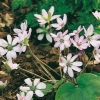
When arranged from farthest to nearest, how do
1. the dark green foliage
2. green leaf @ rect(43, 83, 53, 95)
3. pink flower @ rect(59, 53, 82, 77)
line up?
the dark green foliage → green leaf @ rect(43, 83, 53, 95) → pink flower @ rect(59, 53, 82, 77)

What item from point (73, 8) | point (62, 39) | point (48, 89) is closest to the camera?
point (62, 39)

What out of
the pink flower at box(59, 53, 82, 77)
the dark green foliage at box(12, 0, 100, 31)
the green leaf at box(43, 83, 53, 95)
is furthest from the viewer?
the dark green foliage at box(12, 0, 100, 31)

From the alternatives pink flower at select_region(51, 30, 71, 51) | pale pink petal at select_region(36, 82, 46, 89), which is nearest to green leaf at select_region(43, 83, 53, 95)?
pale pink petal at select_region(36, 82, 46, 89)

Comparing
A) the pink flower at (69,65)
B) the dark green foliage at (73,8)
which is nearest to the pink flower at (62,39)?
the pink flower at (69,65)

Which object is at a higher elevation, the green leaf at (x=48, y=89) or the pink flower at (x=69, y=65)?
the pink flower at (x=69, y=65)

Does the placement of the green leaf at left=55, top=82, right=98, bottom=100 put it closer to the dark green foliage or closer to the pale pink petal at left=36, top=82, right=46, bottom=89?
the pale pink petal at left=36, top=82, right=46, bottom=89

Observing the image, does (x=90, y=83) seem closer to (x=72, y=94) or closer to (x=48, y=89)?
(x=72, y=94)

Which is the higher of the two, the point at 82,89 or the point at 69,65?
the point at 69,65

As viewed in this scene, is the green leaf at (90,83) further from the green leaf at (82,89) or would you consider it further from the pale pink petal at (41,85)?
the pale pink petal at (41,85)

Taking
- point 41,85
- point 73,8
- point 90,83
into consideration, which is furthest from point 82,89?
point 73,8
